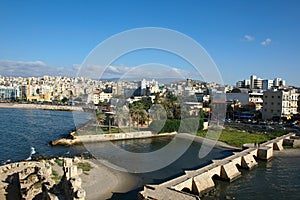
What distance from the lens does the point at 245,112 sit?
44.5 metres

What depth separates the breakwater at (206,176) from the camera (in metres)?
10.8

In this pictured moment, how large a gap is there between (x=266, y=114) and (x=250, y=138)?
13268 mm

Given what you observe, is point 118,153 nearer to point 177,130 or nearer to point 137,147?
point 137,147

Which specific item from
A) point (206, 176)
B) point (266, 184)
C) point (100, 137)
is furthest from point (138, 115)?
point (266, 184)

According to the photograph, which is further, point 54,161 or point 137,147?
point 137,147

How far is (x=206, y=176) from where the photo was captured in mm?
14156

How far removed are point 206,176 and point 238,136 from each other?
50.2 feet

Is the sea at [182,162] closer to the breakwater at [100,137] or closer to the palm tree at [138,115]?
the breakwater at [100,137]

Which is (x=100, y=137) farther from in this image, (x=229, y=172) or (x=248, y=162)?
(x=229, y=172)

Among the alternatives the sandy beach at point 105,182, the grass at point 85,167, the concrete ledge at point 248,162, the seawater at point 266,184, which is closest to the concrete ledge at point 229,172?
the seawater at point 266,184

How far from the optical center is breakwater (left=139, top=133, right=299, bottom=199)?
10789mm

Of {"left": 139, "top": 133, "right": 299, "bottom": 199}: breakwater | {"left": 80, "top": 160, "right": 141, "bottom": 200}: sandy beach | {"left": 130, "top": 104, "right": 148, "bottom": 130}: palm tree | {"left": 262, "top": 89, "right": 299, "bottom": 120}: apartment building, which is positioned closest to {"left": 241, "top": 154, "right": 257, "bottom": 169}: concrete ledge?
{"left": 139, "top": 133, "right": 299, "bottom": 199}: breakwater

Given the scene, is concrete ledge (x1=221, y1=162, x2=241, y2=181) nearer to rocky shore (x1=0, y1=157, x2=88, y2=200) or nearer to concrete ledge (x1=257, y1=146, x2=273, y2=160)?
concrete ledge (x1=257, y1=146, x2=273, y2=160)

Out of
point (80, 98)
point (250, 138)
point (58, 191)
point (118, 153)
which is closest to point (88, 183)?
point (58, 191)
